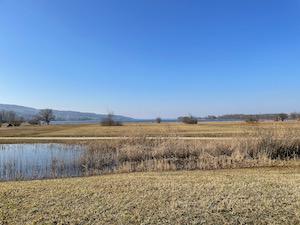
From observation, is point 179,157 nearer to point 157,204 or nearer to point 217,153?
point 217,153

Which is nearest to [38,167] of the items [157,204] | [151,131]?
[157,204]

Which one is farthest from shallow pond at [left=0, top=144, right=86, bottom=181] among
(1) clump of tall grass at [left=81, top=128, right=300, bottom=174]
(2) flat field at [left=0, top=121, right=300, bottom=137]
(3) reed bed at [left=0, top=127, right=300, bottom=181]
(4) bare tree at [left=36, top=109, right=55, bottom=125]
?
(4) bare tree at [left=36, top=109, right=55, bottom=125]

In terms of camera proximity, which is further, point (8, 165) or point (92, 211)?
point (8, 165)

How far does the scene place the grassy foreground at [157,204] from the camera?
3.98 meters

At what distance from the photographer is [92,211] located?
14.4 feet

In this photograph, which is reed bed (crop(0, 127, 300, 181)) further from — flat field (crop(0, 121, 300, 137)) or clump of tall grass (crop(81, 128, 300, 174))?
flat field (crop(0, 121, 300, 137))

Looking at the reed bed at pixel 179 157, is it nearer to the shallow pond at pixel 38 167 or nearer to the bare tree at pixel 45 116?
the shallow pond at pixel 38 167

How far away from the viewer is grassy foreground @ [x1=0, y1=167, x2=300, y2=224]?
13.0 feet

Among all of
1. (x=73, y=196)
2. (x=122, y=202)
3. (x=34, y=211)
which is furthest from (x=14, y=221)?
(x=122, y=202)

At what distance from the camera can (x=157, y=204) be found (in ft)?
15.4

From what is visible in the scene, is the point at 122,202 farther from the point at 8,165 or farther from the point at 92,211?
the point at 8,165

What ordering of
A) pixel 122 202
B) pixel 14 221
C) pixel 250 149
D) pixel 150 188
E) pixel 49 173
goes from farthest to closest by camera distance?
pixel 250 149, pixel 49 173, pixel 150 188, pixel 122 202, pixel 14 221

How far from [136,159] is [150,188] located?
7629 mm

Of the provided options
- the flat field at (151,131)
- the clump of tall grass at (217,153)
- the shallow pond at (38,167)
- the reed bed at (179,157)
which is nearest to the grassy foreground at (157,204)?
the shallow pond at (38,167)
